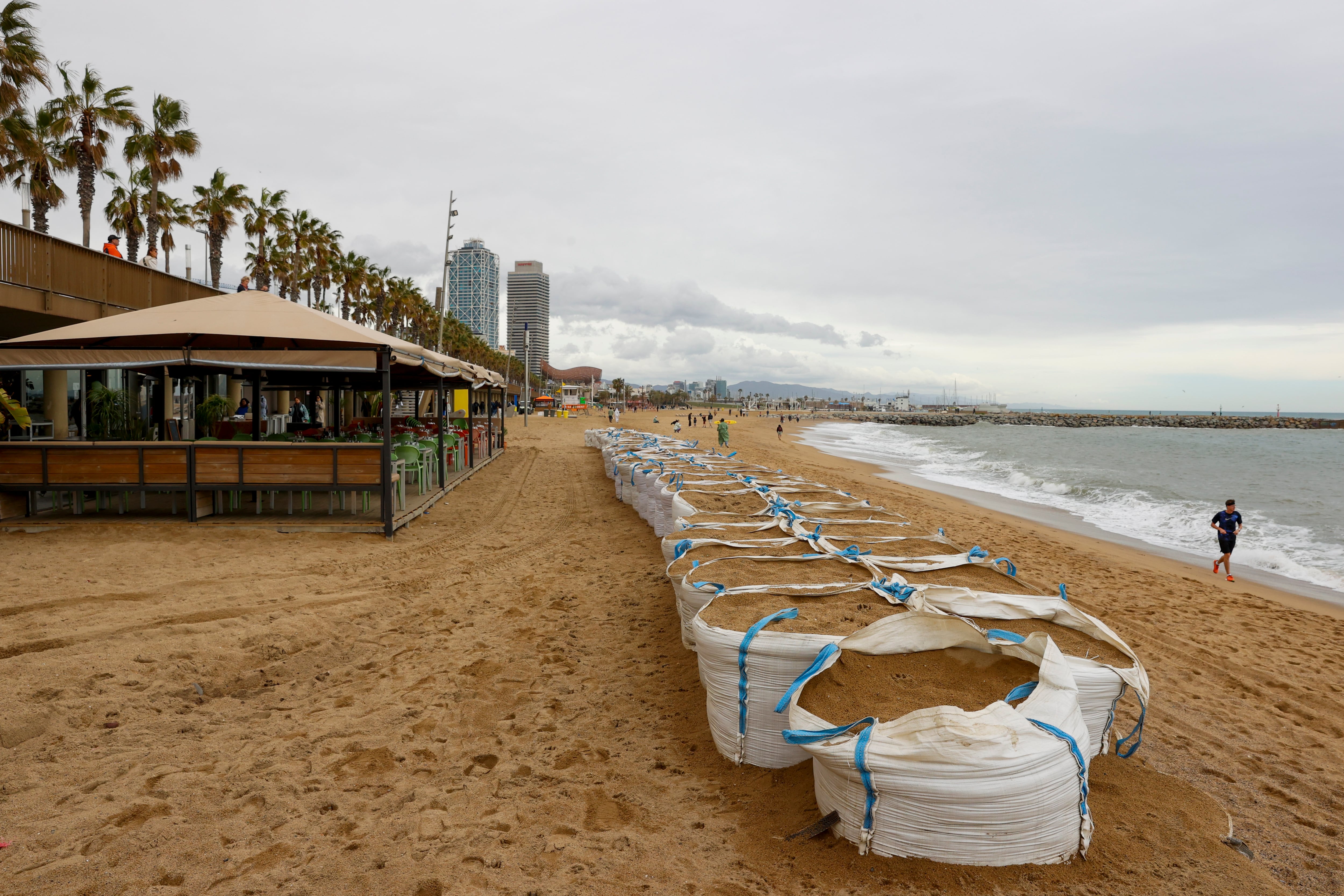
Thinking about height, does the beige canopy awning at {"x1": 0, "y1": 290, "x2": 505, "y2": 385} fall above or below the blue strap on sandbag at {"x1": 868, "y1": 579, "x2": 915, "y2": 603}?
above

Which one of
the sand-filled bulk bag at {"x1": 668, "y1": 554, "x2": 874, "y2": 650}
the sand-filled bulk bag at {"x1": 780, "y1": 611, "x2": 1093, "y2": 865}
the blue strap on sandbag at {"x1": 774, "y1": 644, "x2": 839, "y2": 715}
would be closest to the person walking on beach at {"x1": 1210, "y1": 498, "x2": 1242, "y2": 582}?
the sand-filled bulk bag at {"x1": 668, "y1": 554, "x2": 874, "y2": 650}

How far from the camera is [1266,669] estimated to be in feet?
17.6

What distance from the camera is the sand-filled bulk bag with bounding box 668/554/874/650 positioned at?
3.88 m

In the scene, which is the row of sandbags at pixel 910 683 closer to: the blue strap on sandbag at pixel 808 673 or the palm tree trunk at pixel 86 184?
the blue strap on sandbag at pixel 808 673

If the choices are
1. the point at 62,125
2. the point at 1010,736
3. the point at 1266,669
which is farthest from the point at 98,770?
the point at 62,125

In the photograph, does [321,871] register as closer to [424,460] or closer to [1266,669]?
[1266,669]

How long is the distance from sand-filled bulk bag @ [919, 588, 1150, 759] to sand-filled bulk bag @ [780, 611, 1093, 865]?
0.37m

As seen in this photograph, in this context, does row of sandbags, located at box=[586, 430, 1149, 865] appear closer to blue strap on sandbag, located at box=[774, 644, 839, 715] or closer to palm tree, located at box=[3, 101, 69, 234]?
blue strap on sandbag, located at box=[774, 644, 839, 715]

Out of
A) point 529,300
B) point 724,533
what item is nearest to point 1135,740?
point 724,533

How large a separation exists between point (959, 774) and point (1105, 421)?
14008 centimetres

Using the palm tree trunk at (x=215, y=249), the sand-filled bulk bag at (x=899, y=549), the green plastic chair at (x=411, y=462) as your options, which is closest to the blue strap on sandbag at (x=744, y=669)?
the sand-filled bulk bag at (x=899, y=549)

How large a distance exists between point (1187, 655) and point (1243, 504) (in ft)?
59.8

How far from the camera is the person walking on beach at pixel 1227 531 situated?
30.9 feet

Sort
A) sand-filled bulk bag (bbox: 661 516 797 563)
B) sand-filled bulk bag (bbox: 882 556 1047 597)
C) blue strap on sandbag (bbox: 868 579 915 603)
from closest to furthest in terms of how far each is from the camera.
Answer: blue strap on sandbag (bbox: 868 579 915 603) < sand-filled bulk bag (bbox: 882 556 1047 597) < sand-filled bulk bag (bbox: 661 516 797 563)
